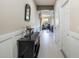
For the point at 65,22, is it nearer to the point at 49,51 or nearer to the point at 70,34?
the point at 70,34

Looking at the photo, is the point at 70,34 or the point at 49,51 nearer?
the point at 70,34

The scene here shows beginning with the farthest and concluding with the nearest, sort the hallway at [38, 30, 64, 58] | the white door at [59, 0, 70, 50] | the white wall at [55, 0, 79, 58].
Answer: the hallway at [38, 30, 64, 58] < the white door at [59, 0, 70, 50] < the white wall at [55, 0, 79, 58]

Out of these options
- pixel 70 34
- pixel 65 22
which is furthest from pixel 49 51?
pixel 70 34

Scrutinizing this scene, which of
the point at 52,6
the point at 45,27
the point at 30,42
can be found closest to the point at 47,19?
the point at 45,27

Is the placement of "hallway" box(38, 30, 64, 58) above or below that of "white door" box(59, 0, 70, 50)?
below

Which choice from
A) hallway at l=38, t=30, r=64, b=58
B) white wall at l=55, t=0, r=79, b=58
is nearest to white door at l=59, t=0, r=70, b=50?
white wall at l=55, t=0, r=79, b=58

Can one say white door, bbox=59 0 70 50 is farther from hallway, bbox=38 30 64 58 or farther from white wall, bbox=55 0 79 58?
hallway, bbox=38 30 64 58

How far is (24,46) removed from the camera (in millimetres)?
3172

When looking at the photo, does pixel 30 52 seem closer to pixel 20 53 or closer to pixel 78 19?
pixel 20 53

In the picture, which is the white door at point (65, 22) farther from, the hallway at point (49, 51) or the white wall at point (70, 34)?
the hallway at point (49, 51)

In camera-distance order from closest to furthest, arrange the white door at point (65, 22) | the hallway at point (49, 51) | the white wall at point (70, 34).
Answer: the white wall at point (70, 34), the white door at point (65, 22), the hallway at point (49, 51)

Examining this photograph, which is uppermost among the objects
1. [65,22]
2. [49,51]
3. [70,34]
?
[65,22]

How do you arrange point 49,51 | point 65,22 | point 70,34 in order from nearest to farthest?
point 70,34
point 65,22
point 49,51

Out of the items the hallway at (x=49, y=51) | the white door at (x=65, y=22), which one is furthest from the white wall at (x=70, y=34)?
the hallway at (x=49, y=51)
